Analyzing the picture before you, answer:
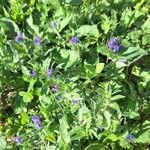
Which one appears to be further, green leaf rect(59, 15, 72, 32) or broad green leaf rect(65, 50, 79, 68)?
green leaf rect(59, 15, 72, 32)

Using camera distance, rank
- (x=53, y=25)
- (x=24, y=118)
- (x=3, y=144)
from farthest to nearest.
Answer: (x=53, y=25)
(x=24, y=118)
(x=3, y=144)

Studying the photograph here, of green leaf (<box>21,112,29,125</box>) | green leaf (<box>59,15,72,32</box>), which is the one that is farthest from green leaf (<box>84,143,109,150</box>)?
green leaf (<box>59,15,72,32</box>)

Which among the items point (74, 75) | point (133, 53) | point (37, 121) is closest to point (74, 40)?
point (74, 75)

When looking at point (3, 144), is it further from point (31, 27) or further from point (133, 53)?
point (133, 53)

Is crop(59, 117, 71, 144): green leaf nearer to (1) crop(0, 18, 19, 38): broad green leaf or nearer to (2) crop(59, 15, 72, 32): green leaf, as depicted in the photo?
(2) crop(59, 15, 72, 32): green leaf

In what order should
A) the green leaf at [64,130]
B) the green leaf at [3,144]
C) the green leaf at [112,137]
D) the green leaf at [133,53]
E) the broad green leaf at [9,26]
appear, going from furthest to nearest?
the broad green leaf at [9,26], the green leaf at [133,53], the green leaf at [3,144], the green leaf at [112,137], the green leaf at [64,130]

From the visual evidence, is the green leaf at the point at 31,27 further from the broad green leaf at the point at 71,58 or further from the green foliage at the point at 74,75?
the broad green leaf at the point at 71,58

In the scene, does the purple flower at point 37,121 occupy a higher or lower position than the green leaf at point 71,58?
lower

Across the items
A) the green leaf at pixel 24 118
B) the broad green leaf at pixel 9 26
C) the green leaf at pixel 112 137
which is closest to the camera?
the green leaf at pixel 112 137

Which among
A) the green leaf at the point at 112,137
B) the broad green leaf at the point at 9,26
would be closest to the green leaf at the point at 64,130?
the green leaf at the point at 112,137

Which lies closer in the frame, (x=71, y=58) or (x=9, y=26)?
(x=71, y=58)

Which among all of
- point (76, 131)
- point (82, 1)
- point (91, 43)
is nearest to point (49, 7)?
point (82, 1)

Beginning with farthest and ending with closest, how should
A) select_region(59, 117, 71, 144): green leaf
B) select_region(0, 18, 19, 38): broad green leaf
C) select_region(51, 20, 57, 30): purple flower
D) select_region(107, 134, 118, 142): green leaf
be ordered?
select_region(0, 18, 19, 38): broad green leaf → select_region(51, 20, 57, 30): purple flower → select_region(107, 134, 118, 142): green leaf → select_region(59, 117, 71, 144): green leaf
